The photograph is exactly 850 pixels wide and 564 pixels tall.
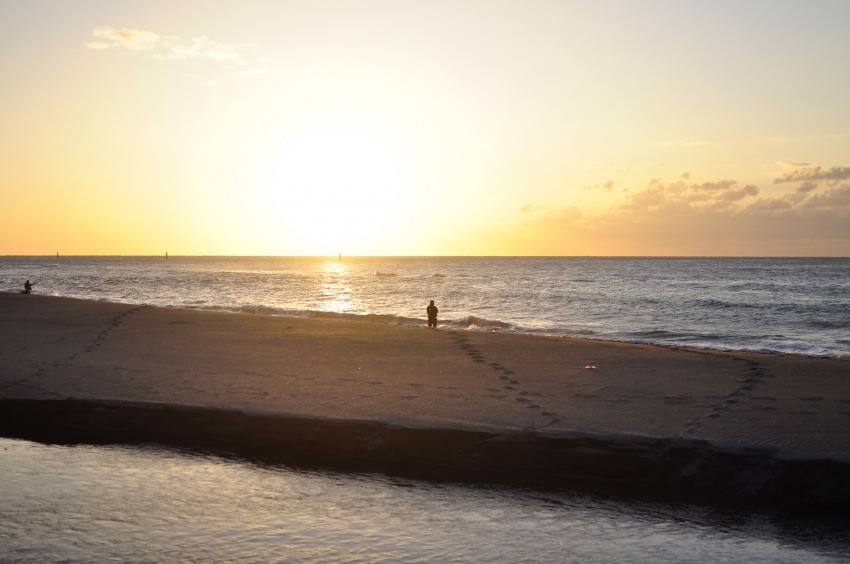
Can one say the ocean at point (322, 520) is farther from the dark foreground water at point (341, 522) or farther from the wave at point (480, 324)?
the wave at point (480, 324)

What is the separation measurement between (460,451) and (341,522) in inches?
111

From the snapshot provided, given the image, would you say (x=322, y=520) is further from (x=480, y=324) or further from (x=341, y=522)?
(x=480, y=324)

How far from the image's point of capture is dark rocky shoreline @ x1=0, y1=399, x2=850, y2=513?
991 centimetres

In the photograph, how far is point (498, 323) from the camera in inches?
1630

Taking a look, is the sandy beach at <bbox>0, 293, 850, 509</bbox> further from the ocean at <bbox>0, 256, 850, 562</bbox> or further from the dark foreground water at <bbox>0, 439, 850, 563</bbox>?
the dark foreground water at <bbox>0, 439, 850, 563</bbox>

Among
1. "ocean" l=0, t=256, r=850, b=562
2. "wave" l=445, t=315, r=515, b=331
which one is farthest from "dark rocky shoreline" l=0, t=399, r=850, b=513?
"wave" l=445, t=315, r=515, b=331

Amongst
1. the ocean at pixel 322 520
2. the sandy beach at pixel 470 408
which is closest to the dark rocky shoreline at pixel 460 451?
the sandy beach at pixel 470 408

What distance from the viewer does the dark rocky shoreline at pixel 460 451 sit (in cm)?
991

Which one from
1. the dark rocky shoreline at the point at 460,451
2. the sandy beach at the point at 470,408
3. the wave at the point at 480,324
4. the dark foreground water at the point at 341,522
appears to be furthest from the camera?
the wave at the point at 480,324

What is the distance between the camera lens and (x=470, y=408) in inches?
504

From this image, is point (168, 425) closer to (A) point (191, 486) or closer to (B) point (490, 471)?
(A) point (191, 486)

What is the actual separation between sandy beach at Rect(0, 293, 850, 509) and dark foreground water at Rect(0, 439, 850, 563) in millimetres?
817

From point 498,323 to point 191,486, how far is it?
106ft

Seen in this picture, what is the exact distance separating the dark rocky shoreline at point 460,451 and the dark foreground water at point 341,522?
1.67ft
